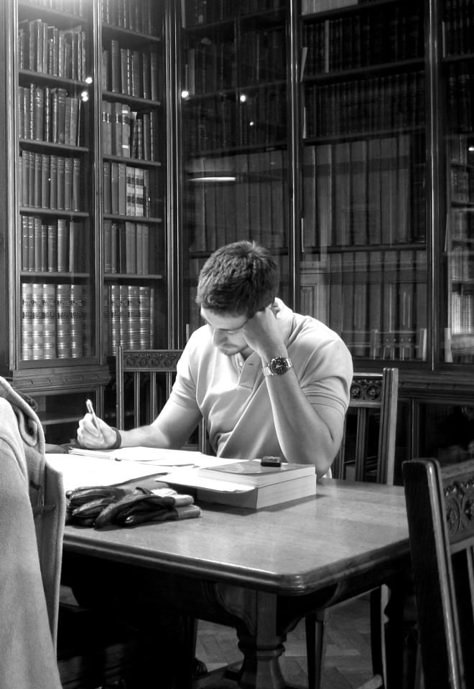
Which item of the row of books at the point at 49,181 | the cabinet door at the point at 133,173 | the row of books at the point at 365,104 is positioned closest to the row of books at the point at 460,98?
the row of books at the point at 365,104

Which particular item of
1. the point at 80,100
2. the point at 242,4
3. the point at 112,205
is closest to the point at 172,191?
the point at 112,205

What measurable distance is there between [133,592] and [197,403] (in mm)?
902

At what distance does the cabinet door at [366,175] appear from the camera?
3557 mm

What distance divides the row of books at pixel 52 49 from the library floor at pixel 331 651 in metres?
2.19

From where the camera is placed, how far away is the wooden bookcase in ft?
11.5

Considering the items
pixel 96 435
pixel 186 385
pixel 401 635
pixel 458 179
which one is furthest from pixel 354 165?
pixel 401 635

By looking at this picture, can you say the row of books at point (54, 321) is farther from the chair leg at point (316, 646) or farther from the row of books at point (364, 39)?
the chair leg at point (316, 646)

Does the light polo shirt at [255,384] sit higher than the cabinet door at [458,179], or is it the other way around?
the cabinet door at [458,179]

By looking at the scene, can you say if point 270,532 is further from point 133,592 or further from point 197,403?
point 197,403

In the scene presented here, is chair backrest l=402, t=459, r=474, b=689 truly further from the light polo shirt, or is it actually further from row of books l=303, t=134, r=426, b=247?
row of books l=303, t=134, r=426, b=247

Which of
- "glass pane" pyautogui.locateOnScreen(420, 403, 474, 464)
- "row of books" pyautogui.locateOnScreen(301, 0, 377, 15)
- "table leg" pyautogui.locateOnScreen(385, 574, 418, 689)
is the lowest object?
"table leg" pyautogui.locateOnScreen(385, 574, 418, 689)

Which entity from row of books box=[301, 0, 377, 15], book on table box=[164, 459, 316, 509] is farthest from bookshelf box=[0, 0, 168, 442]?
book on table box=[164, 459, 316, 509]

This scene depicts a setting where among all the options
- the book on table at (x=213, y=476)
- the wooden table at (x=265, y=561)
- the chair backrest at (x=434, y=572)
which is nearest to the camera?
the chair backrest at (x=434, y=572)

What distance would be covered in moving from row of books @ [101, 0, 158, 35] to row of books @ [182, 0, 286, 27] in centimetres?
15
